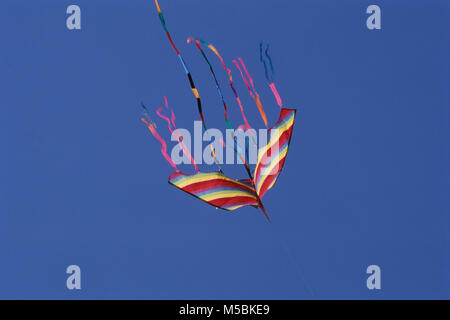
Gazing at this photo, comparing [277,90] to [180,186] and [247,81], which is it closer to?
[247,81]

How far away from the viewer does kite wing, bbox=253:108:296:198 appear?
6.56ft

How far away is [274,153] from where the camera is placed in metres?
2.01

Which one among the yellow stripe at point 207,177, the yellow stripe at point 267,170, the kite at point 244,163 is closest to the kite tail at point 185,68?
the kite at point 244,163

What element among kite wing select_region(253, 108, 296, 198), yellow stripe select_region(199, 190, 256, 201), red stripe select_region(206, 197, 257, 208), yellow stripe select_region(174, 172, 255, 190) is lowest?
red stripe select_region(206, 197, 257, 208)

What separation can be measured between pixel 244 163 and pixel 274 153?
4.9 inches

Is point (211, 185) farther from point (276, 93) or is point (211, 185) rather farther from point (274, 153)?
point (276, 93)

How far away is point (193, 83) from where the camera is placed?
79.6 inches

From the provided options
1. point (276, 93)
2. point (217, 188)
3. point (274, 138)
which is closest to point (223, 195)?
point (217, 188)

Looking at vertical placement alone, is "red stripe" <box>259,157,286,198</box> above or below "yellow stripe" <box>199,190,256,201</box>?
above

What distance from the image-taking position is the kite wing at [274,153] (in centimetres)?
200

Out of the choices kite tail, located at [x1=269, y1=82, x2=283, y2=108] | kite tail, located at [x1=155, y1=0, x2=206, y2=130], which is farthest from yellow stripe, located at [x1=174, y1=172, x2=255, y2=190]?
kite tail, located at [x1=269, y1=82, x2=283, y2=108]

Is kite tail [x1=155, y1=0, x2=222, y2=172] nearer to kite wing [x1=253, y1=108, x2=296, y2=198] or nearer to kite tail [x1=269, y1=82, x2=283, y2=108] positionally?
kite wing [x1=253, y1=108, x2=296, y2=198]

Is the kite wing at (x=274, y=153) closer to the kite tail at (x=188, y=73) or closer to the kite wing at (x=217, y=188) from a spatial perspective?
the kite wing at (x=217, y=188)

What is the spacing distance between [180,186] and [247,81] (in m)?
0.49
